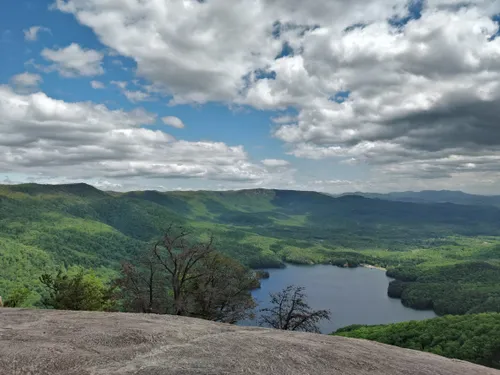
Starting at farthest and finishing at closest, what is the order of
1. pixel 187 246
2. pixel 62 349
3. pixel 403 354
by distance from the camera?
pixel 187 246 < pixel 403 354 < pixel 62 349

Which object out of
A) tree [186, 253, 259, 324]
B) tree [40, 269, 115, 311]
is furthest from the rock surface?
tree [40, 269, 115, 311]

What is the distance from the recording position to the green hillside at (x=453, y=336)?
61594 mm

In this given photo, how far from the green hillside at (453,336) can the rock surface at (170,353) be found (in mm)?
58077

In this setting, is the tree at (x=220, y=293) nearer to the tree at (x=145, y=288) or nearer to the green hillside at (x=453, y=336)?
the tree at (x=145, y=288)

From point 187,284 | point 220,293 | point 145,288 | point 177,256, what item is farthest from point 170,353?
point 187,284

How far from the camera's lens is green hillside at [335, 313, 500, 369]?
2425 inches

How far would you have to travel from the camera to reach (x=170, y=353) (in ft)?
41.0

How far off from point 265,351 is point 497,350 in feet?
222

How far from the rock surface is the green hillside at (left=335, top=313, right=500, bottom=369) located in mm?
58077

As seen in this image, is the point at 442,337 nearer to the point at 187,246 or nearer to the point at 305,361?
the point at 187,246

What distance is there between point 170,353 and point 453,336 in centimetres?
7848

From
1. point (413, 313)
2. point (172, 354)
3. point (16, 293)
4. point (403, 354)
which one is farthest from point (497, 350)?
point (413, 313)

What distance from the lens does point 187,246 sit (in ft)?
134

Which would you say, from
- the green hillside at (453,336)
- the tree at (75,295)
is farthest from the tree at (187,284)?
the green hillside at (453,336)
